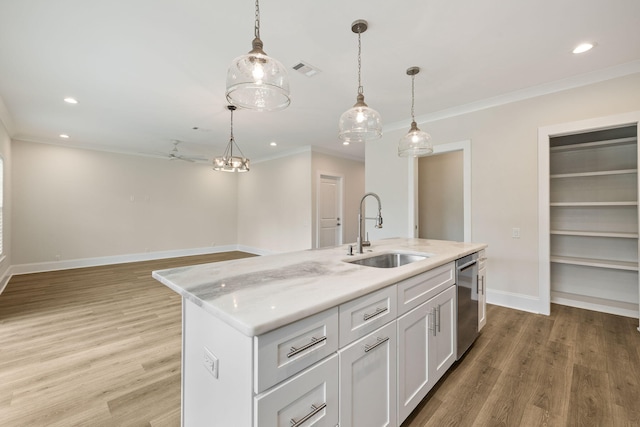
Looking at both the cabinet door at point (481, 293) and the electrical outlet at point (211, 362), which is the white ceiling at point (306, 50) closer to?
the cabinet door at point (481, 293)

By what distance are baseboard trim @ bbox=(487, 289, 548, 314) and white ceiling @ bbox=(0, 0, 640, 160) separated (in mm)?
2590

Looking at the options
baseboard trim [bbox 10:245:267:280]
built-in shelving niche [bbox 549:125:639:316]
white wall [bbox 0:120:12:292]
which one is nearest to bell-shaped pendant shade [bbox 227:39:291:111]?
built-in shelving niche [bbox 549:125:639:316]

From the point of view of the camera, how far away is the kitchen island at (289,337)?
0.92m

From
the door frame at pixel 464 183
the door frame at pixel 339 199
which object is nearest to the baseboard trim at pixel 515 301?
the door frame at pixel 464 183

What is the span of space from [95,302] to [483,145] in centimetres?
580

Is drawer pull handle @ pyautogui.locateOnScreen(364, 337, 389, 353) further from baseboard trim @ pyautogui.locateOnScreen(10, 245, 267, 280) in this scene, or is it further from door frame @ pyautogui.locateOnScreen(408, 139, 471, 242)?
baseboard trim @ pyautogui.locateOnScreen(10, 245, 267, 280)

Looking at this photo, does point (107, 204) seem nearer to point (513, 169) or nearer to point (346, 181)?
point (346, 181)

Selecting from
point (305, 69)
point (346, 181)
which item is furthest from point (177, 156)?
point (305, 69)

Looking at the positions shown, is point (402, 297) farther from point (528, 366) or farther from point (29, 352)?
point (29, 352)

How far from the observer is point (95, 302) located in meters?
3.76

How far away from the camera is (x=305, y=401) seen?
1020 millimetres

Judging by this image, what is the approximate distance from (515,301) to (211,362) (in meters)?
3.83

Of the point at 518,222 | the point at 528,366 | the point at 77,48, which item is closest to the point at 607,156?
the point at 518,222

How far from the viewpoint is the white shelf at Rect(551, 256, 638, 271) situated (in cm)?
306
